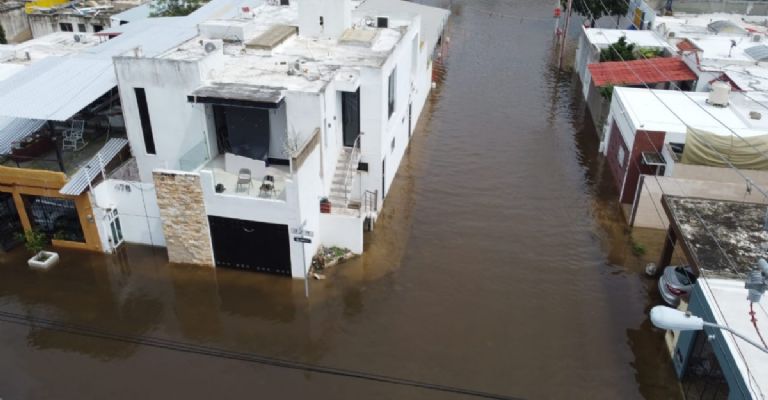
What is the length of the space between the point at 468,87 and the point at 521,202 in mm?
17559

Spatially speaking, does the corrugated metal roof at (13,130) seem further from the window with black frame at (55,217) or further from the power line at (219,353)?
the power line at (219,353)

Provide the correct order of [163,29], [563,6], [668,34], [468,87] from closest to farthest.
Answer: [163,29] < [668,34] < [468,87] < [563,6]

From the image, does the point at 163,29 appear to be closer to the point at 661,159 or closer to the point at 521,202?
the point at 521,202

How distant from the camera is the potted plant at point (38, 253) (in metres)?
21.4

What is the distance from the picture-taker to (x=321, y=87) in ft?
69.5

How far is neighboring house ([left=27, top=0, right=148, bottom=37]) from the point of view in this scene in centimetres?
4619

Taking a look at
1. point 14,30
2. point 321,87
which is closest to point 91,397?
point 321,87

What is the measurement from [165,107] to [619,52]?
2769 cm

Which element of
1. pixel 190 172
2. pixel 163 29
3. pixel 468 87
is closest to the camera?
pixel 190 172

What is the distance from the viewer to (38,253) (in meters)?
21.9

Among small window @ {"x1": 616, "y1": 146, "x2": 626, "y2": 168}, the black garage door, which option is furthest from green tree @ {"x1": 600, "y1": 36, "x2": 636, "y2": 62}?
the black garage door

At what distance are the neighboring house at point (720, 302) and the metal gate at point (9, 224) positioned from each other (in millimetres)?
23521

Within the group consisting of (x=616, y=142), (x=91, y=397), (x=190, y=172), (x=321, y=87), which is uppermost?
(x=321, y=87)

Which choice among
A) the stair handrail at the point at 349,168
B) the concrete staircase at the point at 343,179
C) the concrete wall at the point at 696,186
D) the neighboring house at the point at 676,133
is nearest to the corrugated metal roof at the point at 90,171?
the concrete staircase at the point at 343,179
